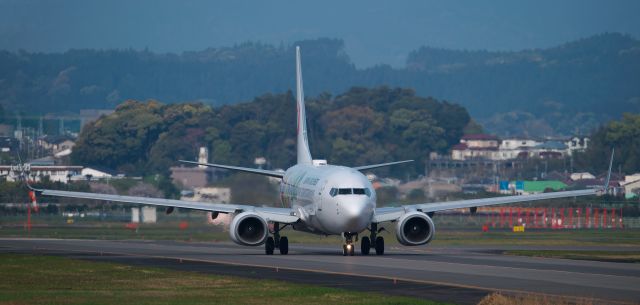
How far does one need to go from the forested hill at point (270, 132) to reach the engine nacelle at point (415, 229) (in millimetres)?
87520

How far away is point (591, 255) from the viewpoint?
1989 inches

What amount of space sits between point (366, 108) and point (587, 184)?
178ft

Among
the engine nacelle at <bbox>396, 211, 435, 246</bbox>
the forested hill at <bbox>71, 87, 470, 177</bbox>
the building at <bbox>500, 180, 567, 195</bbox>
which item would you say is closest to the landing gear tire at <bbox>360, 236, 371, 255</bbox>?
the engine nacelle at <bbox>396, 211, 435, 246</bbox>

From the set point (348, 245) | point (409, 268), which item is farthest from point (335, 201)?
point (409, 268)

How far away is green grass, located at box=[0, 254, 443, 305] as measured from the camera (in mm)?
31094

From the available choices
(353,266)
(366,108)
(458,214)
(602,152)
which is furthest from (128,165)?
(353,266)

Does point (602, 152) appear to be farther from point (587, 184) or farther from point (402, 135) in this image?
point (402, 135)

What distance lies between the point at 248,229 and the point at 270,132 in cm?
10644

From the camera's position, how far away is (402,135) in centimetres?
16925

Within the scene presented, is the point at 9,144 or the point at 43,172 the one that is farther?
the point at 9,144

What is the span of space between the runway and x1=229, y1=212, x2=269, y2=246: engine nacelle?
632 millimetres

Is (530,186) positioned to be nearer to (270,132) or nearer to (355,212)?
(270,132)

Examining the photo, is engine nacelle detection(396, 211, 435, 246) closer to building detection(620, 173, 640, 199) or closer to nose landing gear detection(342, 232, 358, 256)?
nose landing gear detection(342, 232, 358, 256)

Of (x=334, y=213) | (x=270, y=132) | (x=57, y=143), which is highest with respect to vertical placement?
(x=57, y=143)
